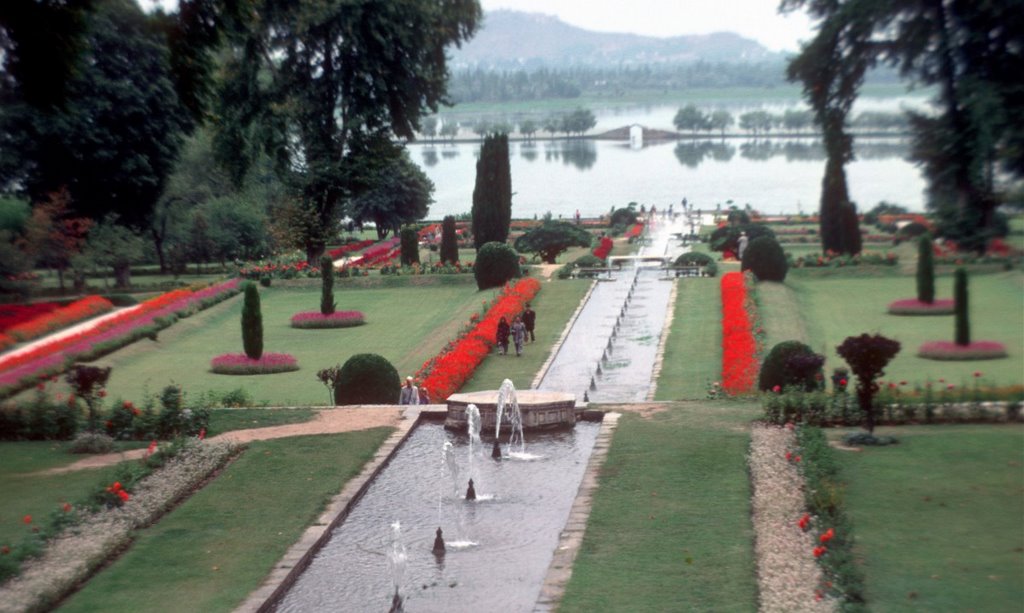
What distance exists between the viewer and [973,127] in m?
28.8

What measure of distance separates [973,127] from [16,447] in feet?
71.8

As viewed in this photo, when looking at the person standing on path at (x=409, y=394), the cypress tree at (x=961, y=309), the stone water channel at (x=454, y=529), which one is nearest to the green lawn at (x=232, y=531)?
the stone water channel at (x=454, y=529)

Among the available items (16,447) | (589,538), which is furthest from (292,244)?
(589,538)

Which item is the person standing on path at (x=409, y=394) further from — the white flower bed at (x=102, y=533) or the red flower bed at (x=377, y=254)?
the red flower bed at (x=377, y=254)

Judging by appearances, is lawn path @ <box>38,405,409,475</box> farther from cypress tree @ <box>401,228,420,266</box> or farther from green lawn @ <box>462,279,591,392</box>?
cypress tree @ <box>401,228,420,266</box>

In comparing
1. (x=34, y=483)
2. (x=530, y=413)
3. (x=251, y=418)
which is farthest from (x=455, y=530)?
(x=251, y=418)

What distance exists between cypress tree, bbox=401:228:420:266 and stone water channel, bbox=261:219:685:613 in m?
23.2

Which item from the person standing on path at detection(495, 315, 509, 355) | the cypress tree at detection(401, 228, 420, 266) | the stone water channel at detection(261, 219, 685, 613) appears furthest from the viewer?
the cypress tree at detection(401, 228, 420, 266)

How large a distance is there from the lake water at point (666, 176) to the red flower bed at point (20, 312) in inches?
873

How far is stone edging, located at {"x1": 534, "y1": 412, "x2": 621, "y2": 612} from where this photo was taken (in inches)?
473

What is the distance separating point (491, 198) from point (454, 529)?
34922 mm

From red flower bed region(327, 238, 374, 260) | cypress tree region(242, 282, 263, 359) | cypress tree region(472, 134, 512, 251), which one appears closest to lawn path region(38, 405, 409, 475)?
cypress tree region(242, 282, 263, 359)

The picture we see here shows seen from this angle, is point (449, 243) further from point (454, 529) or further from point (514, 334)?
point (454, 529)

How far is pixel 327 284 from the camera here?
3384 centimetres
